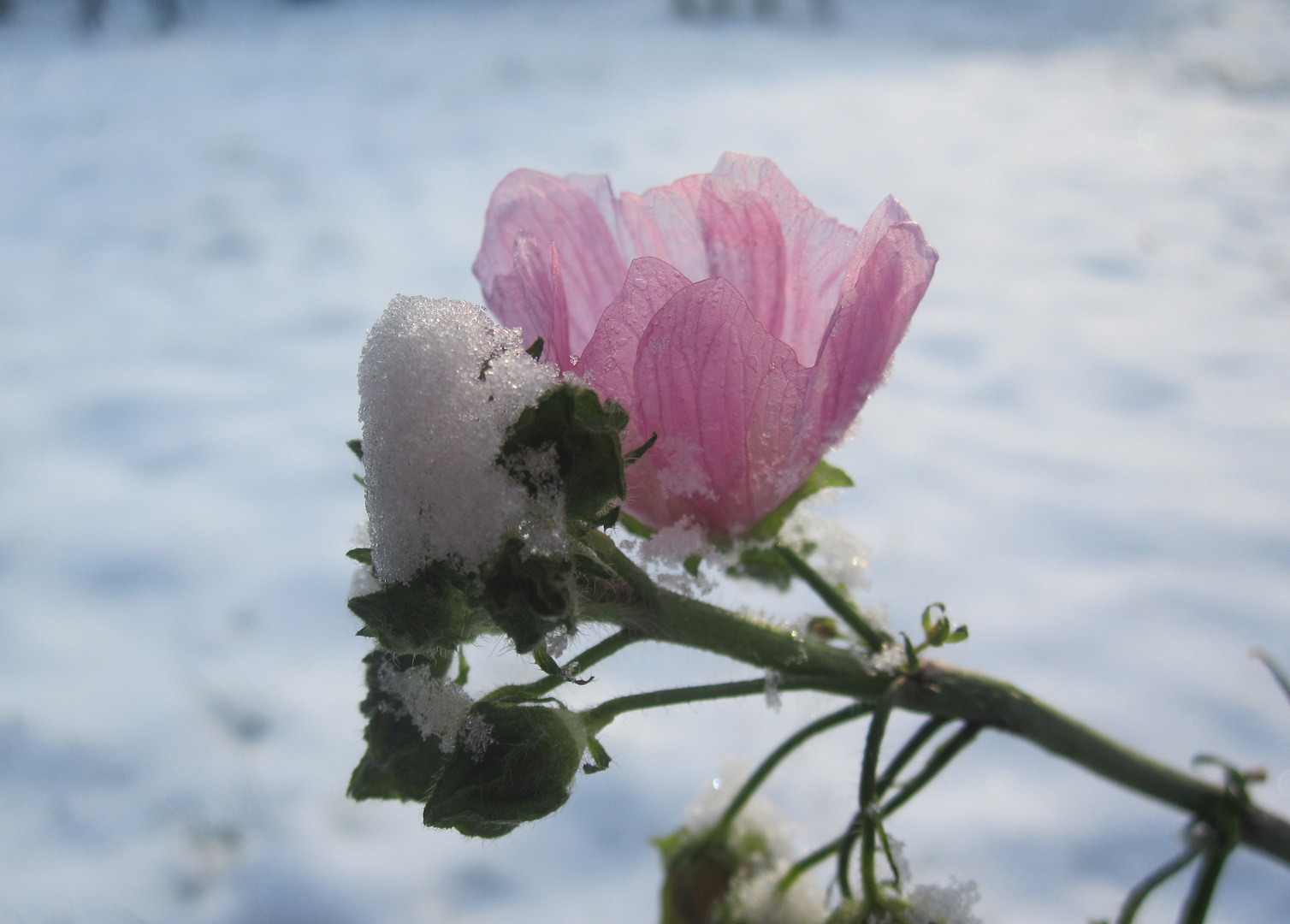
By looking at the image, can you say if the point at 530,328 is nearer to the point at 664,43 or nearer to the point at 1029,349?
the point at 1029,349

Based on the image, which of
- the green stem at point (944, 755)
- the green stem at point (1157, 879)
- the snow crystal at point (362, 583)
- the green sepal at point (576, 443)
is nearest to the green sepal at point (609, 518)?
the green sepal at point (576, 443)

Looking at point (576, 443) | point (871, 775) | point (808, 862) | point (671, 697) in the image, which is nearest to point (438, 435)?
point (576, 443)

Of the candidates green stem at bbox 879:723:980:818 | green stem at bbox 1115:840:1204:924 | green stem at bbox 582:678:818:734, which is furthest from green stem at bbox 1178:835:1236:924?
green stem at bbox 582:678:818:734

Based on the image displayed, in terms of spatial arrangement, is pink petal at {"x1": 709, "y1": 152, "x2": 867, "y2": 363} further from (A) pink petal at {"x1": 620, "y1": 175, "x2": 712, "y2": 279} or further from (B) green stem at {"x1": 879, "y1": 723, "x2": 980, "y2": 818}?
(B) green stem at {"x1": 879, "y1": 723, "x2": 980, "y2": 818}

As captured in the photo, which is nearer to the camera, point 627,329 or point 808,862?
point 627,329

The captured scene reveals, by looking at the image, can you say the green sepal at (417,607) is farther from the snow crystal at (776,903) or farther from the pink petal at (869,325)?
the snow crystal at (776,903)

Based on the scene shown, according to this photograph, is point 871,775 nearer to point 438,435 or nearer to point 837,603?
point 837,603
